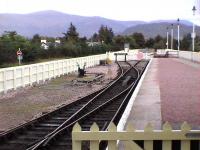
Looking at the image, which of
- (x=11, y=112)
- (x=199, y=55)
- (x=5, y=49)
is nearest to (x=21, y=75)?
(x=11, y=112)

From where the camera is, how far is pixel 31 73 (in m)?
28.3

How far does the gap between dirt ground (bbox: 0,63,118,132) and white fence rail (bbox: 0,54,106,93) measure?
0.45 meters

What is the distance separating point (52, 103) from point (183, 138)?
49.8ft

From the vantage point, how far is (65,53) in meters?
65.5

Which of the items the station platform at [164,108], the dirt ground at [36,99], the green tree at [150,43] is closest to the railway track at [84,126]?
the station platform at [164,108]

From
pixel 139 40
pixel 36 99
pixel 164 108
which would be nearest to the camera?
pixel 164 108

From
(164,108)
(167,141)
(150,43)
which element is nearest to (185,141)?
(167,141)

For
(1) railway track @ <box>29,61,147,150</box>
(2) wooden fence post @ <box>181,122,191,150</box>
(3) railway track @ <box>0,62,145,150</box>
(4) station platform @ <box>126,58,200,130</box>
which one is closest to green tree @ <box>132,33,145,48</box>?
(4) station platform @ <box>126,58,200,130</box>

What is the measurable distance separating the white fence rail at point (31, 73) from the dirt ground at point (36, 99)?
0.45 m

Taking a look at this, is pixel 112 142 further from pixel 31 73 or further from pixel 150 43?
pixel 150 43

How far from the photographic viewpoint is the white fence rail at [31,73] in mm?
23984

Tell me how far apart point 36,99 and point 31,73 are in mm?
6618

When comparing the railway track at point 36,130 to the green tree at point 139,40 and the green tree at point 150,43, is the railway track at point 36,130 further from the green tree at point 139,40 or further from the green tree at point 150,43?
the green tree at point 150,43

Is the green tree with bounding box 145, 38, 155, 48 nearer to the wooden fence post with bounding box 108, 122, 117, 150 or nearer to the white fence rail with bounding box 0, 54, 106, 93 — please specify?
the white fence rail with bounding box 0, 54, 106, 93
